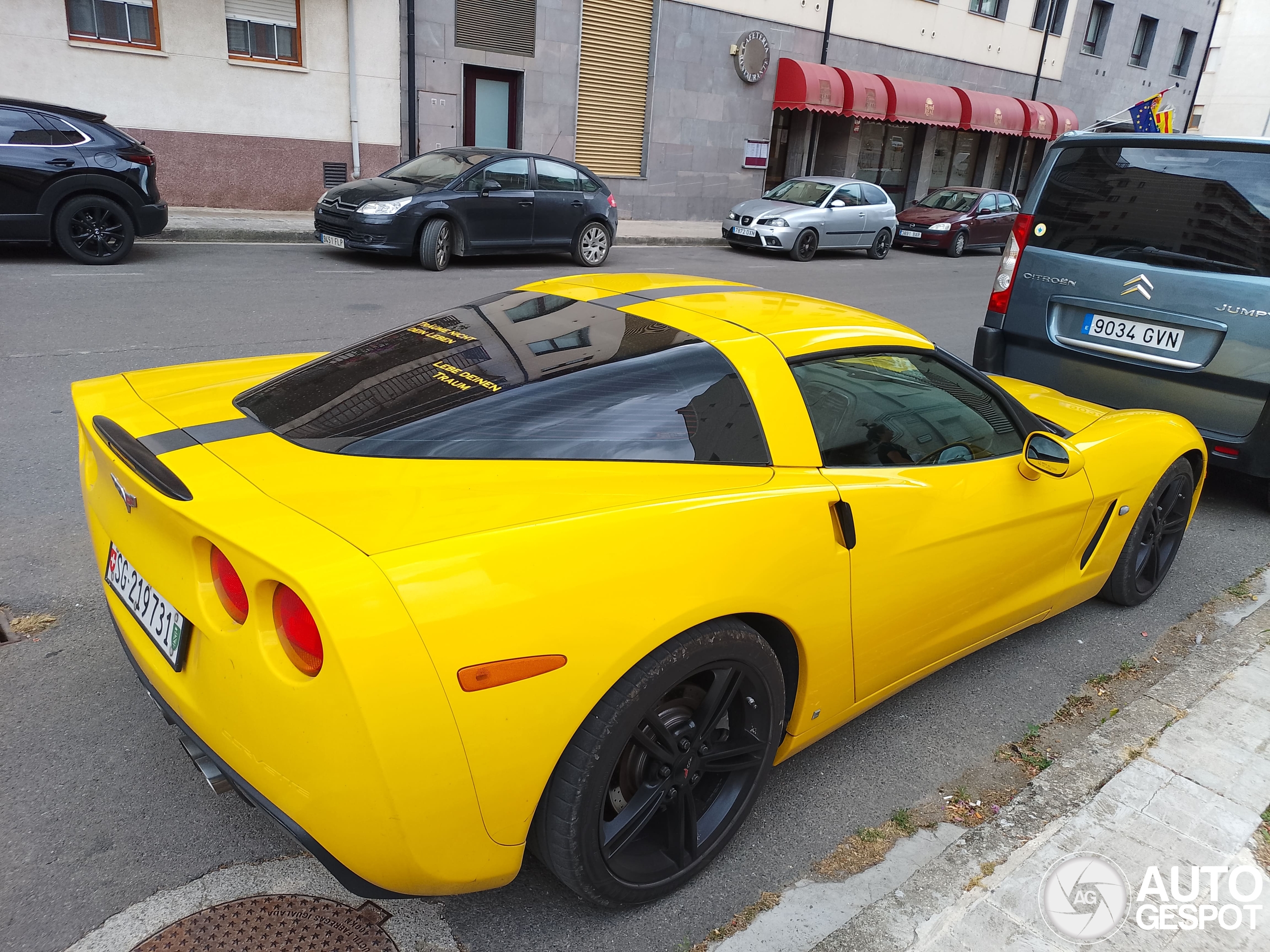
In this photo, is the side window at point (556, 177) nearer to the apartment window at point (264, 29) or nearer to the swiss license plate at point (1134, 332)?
the apartment window at point (264, 29)

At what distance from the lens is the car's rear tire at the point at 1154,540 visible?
403cm

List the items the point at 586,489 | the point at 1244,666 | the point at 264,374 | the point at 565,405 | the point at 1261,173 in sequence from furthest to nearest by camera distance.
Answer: the point at 1261,173
the point at 1244,666
the point at 264,374
the point at 565,405
the point at 586,489

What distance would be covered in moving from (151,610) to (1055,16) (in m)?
35.0

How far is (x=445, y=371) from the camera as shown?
2572mm

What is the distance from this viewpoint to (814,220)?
17.1 metres

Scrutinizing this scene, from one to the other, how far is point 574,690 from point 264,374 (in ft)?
5.74

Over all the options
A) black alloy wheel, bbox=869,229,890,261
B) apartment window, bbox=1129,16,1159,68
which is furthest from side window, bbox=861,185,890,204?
apartment window, bbox=1129,16,1159,68

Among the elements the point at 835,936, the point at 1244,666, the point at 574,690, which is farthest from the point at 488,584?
the point at 1244,666

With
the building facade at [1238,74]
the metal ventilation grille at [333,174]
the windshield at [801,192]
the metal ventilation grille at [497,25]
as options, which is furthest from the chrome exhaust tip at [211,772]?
the building facade at [1238,74]

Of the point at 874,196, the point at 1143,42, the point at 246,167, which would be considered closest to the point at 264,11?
the point at 246,167

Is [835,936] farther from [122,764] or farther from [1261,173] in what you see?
[1261,173]

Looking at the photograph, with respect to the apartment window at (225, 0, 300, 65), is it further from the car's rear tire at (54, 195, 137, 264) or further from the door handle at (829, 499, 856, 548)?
the door handle at (829, 499, 856, 548)

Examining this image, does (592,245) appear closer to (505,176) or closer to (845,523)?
(505,176)

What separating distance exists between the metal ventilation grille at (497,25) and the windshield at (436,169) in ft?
18.0
